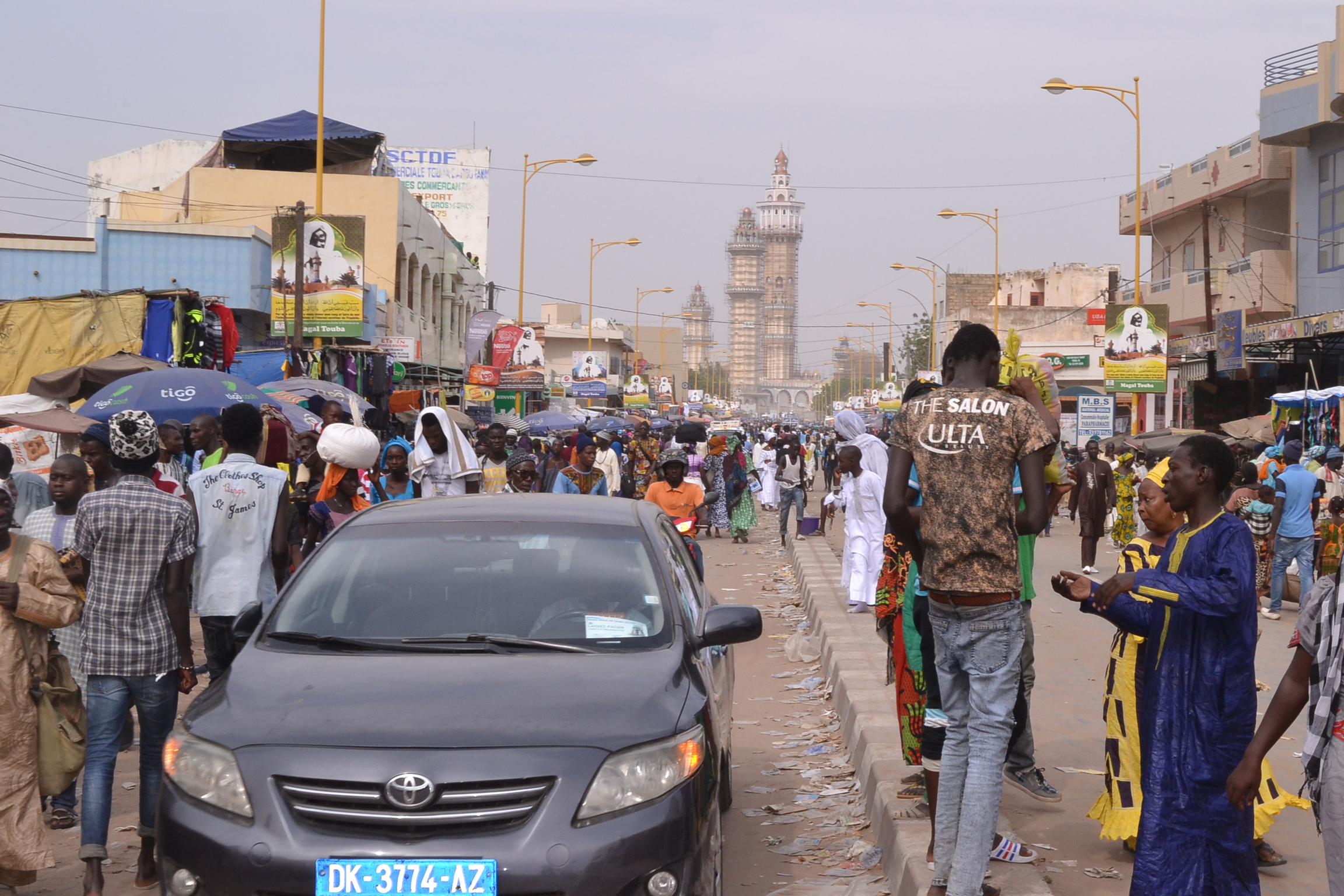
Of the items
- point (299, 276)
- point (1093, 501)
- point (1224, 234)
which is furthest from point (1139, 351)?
point (299, 276)

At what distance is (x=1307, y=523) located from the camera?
13672 mm

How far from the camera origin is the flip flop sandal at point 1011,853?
16.6ft

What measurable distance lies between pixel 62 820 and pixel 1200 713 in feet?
16.9

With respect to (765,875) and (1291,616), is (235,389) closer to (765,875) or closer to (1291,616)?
(765,875)

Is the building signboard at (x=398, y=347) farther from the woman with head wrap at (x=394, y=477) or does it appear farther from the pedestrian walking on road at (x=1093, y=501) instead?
the woman with head wrap at (x=394, y=477)

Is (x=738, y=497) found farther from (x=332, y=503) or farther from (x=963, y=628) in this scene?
(x=963, y=628)

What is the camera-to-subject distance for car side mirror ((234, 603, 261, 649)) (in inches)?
183

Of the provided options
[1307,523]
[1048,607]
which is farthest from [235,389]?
[1307,523]

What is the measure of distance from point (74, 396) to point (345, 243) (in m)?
9.32

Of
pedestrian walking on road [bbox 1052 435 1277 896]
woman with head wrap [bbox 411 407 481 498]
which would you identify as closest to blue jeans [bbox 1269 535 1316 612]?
woman with head wrap [bbox 411 407 481 498]

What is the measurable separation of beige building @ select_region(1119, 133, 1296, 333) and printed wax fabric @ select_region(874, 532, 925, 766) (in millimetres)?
30470

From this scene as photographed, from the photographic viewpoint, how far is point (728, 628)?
452 centimetres

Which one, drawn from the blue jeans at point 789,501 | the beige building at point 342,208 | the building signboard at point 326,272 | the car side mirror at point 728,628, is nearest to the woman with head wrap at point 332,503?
the car side mirror at point 728,628

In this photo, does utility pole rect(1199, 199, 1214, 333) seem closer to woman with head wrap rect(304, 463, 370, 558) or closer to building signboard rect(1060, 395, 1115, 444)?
building signboard rect(1060, 395, 1115, 444)
